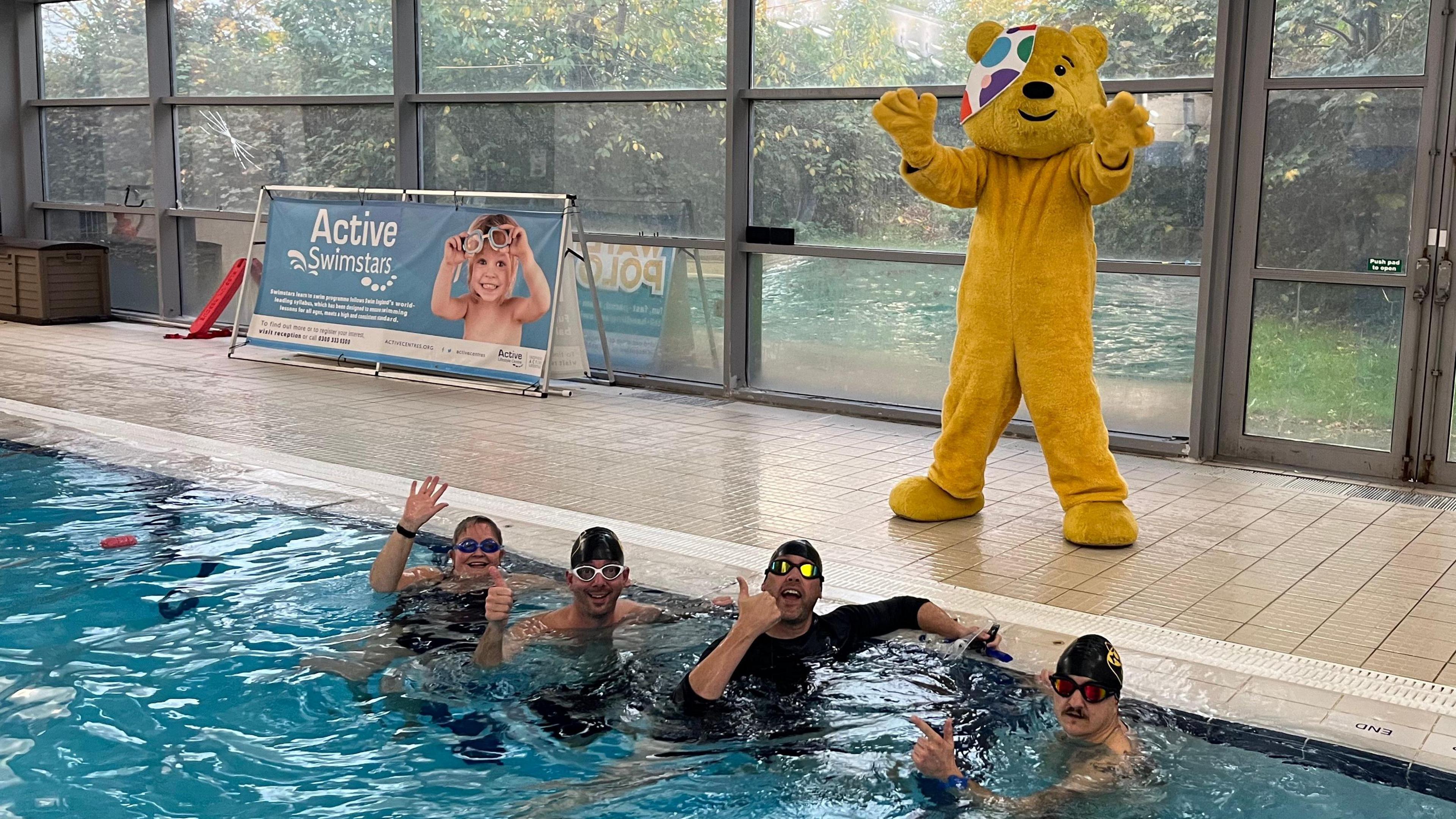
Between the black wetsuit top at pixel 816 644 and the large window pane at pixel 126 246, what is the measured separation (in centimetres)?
1233

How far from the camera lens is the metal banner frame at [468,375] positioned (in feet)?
34.9

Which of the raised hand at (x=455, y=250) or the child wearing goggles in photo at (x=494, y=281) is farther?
the raised hand at (x=455, y=250)

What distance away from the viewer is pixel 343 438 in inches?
344

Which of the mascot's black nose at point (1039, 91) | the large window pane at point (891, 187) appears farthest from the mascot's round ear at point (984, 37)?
the large window pane at point (891, 187)

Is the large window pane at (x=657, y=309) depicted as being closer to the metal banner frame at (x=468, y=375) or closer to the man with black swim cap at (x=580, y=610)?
the metal banner frame at (x=468, y=375)

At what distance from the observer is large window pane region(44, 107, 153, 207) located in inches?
598

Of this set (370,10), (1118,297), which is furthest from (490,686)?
(370,10)

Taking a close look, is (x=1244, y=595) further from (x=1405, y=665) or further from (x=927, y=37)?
(x=927, y=37)

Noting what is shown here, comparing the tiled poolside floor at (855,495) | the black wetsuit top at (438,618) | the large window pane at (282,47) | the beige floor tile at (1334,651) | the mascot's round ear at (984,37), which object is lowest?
the black wetsuit top at (438,618)

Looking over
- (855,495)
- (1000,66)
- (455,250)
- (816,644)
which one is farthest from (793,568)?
(455,250)

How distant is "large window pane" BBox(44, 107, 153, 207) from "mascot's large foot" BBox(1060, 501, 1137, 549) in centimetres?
1219

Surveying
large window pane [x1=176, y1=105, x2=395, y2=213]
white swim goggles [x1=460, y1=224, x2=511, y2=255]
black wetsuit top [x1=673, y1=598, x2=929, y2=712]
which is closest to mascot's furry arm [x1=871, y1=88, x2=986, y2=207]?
black wetsuit top [x1=673, y1=598, x2=929, y2=712]

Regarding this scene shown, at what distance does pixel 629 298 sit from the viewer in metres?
11.4

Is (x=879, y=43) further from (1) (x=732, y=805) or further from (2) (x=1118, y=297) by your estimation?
(1) (x=732, y=805)
